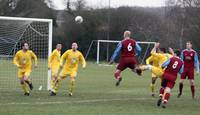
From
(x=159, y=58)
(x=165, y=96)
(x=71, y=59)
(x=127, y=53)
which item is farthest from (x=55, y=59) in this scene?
(x=165, y=96)

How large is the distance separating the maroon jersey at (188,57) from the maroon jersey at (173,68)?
436 cm

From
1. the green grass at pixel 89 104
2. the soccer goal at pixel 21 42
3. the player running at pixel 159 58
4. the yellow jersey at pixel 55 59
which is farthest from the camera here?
the soccer goal at pixel 21 42

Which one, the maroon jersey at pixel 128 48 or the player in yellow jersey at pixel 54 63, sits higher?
the maroon jersey at pixel 128 48

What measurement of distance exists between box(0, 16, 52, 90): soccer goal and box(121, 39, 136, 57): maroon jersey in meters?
6.59

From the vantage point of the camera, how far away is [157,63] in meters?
22.1

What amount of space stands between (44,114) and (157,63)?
769 cm

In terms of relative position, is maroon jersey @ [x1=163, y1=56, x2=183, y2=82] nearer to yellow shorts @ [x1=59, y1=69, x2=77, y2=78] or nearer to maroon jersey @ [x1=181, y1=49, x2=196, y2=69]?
maroon jersey @ [x1=181, y1=49, x2=196, y2=69]

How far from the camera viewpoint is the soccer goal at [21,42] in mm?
26767

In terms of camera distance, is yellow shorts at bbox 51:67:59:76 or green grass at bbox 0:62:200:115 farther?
yellow shorts at bbox 51:67:59:76

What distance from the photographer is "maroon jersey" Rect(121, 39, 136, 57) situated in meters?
20.0

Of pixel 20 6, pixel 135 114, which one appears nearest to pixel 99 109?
pixel 135 114

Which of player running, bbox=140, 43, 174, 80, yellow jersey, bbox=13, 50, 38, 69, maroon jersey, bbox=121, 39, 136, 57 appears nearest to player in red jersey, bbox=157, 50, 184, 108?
player running, bbox=140, 43, 174, 80

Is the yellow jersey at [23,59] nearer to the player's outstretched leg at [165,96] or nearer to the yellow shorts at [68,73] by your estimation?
the yellow shorts at [68,73]

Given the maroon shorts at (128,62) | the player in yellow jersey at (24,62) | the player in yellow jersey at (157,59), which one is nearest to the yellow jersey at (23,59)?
the player in yellow jersey at (24,62)
